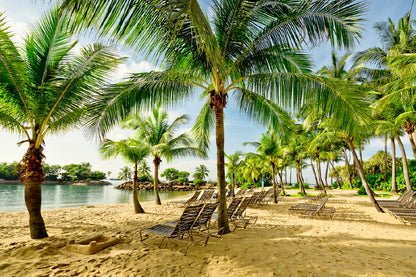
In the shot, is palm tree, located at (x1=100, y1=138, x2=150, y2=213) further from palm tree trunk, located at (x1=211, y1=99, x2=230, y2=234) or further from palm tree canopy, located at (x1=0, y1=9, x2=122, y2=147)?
palm tree trunk, located at (x1=211, y1=99, x2=230, y2=234)

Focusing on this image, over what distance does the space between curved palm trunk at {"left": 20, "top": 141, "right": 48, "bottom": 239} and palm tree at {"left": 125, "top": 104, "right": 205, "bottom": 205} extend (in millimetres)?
7600

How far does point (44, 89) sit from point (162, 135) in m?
8.26

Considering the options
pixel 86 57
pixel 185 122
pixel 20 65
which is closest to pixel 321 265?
pixel 86 57

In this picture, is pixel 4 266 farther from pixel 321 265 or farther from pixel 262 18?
pixel 262 18

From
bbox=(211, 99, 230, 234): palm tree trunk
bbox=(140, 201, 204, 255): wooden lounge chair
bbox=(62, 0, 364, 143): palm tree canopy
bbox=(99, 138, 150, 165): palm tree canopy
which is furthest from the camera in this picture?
bbox=(99, 138, 150, 165): palm tree canopy

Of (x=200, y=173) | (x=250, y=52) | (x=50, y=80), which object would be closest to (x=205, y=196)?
(x=250, y=52)

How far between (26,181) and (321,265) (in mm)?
6346

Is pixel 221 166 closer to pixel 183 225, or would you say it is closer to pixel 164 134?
pixel 183 225

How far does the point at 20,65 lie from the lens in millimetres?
4781

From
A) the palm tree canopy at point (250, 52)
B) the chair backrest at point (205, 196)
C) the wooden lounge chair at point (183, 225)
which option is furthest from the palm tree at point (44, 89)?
the chair backrest at point (205, 196)

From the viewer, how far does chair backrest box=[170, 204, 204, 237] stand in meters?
4.15

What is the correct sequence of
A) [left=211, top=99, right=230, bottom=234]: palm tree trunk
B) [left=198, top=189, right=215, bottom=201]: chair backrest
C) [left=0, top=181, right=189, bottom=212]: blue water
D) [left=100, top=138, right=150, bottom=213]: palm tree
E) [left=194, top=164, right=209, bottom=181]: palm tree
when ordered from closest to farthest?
1. [left=211, top=99, right=230, bottom=234]: palm tree trunk
2. [left=100, top=138, right=150, bottom=213]: palm tree
3. [left=198, top=189, right=215, bottom=201]: chair backrest
4. [left=0, top=181, right=189, bottom=212]: blue water
5. [left=194, top=164, right=209, bottom=181]: palm tree

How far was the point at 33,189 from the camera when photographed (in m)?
5.11

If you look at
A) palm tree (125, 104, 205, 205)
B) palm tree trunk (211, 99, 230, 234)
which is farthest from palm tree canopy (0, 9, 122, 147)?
palm tree (125, 104, 205, 205)
